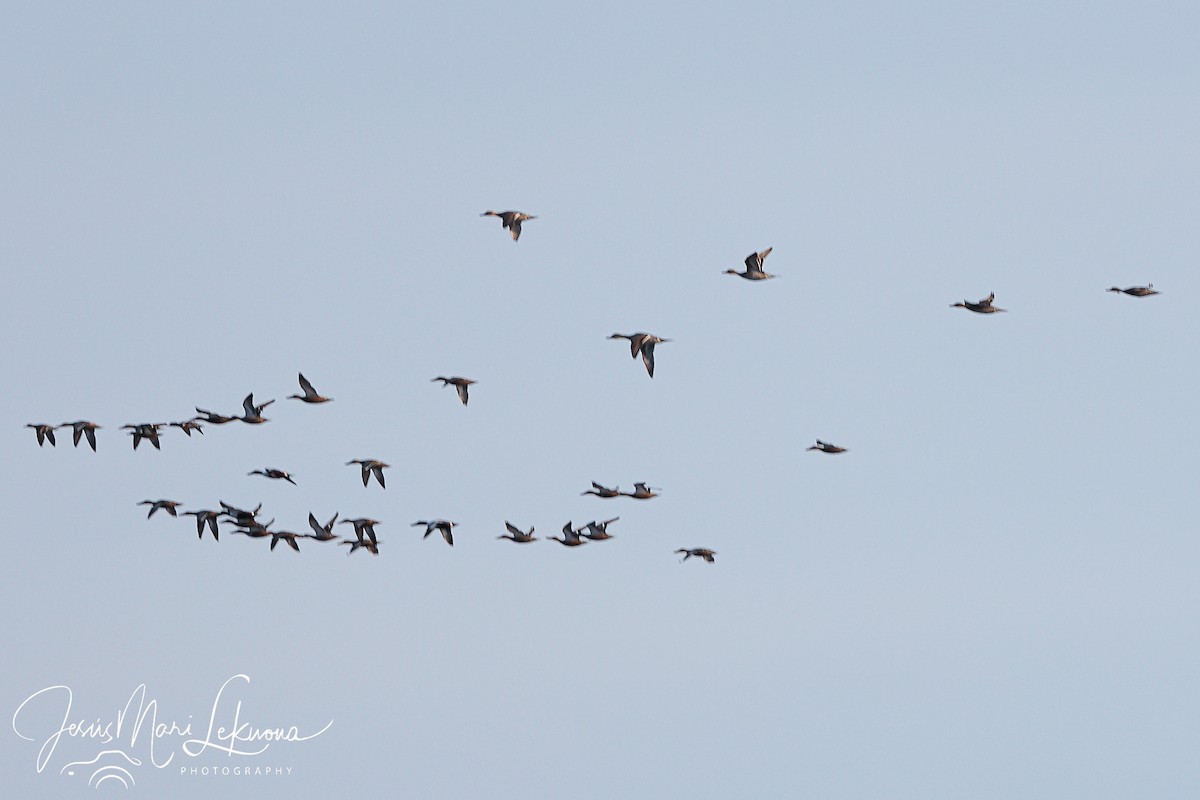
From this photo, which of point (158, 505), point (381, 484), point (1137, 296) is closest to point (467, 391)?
point (381, 484)

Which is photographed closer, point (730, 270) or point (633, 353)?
point (633, 353)

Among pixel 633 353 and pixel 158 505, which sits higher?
pixel 633 353

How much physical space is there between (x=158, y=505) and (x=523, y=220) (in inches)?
694

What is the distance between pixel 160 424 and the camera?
118 m

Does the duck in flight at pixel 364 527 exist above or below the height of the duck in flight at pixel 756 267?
below

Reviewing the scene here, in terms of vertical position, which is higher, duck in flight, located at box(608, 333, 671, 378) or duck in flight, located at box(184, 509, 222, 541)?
duck in flight, located at box(608, 333, 671, 378)

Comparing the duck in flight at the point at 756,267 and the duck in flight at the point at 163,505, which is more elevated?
the duck in flight at the point at 756,267

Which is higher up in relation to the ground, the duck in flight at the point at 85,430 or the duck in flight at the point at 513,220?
the duck in flight at the point at 513,220

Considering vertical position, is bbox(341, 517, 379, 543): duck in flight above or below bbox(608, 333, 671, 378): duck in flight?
below

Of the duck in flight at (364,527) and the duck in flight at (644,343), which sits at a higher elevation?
the duck in flight at (644,343)

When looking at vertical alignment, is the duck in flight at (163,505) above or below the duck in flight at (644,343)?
below

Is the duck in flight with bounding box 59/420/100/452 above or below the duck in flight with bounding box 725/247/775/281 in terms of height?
below

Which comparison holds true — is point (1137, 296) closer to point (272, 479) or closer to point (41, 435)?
point (272, 479)

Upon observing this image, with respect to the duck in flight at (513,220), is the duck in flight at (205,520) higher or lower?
lower
